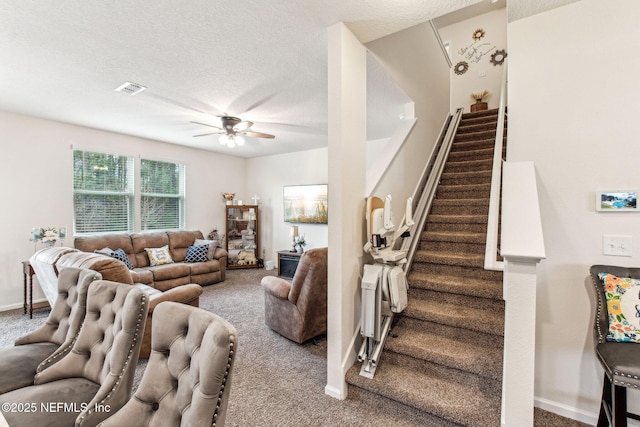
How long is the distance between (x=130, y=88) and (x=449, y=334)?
384 centimetres

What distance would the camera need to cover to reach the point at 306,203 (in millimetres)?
6031

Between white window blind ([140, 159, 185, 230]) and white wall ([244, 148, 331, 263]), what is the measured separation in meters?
1.72

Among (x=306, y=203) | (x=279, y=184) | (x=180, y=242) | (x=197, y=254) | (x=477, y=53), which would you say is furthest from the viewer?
(x=279, y=184)

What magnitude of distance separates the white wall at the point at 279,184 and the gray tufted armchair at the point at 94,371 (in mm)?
4468

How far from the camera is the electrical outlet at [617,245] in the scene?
5.55 feet

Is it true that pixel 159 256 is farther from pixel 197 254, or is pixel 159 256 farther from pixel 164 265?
pixel 197 254

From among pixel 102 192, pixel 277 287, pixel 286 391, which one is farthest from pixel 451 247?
pixel 102 192

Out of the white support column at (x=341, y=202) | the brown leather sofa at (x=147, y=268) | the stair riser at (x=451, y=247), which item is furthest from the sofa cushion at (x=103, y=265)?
the stair riser at (x=451, y=247)

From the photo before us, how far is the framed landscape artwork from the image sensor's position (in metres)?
5.83

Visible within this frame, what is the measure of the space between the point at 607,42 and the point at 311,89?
2305 mm

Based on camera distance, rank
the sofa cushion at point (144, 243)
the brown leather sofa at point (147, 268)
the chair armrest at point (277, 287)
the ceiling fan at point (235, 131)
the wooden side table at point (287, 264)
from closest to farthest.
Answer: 1. the brown leather sofa at point (147, 268)
2. the chair armrest at point (277, 287)
3. the ceiling fan at point (235, 131)
4. the sofa cushion at point (144, 243)
5. the wooden side table at point (287, 264)

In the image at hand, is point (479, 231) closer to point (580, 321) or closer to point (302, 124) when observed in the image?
point (580, 321)

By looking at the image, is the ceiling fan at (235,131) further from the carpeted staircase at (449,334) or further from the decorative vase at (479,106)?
the decorative vase at (479,106)

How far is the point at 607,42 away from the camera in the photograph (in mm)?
1756
